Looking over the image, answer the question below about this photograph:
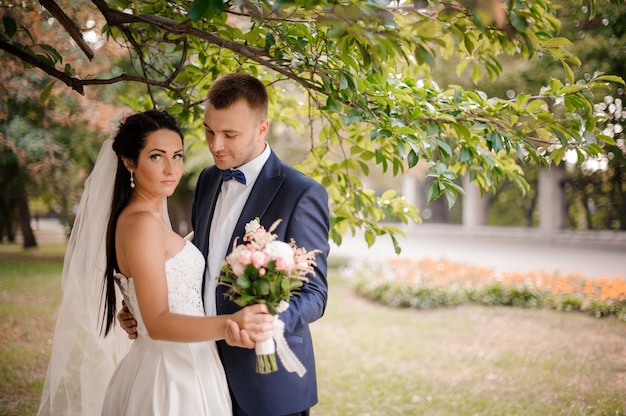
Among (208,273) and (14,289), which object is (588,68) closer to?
(208,273)

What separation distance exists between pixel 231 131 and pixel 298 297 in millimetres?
929

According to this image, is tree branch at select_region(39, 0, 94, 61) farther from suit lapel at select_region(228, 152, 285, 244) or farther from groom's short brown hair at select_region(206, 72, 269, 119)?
suit lapel at select_region(228, 152, 285, 244)

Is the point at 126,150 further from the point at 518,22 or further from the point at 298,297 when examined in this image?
the point at 518,22

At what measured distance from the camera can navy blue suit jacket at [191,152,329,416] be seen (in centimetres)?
267

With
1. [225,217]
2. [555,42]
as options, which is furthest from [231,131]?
[555,42]

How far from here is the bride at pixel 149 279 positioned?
2.38 m

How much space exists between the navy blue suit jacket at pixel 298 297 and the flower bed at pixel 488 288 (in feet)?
23.4

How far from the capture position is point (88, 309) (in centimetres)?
304

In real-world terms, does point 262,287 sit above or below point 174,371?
above

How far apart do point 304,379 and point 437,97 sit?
6.05 ft

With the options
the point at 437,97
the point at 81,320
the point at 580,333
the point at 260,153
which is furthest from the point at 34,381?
the point at 580,333

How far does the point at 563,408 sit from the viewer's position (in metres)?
5.35

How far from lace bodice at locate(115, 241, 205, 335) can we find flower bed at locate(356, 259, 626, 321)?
7.45 m

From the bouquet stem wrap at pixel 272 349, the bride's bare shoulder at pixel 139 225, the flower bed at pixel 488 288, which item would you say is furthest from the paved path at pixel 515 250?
the bride's bare shoulder at pixel 139 225
